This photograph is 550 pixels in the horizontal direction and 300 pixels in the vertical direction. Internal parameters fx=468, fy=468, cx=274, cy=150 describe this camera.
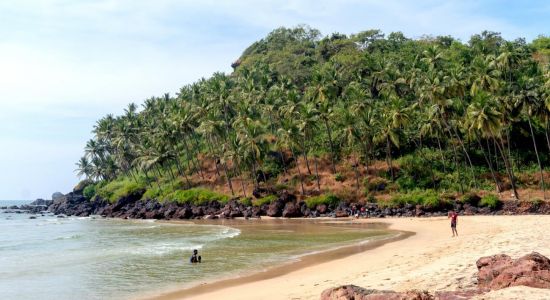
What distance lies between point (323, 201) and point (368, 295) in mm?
49415

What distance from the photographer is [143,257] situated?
29.8m

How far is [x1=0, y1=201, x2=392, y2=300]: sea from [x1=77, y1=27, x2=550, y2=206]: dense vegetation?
20734 mm

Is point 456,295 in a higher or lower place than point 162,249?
higher

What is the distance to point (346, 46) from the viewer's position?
110562 mm

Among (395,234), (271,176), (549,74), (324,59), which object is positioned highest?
(324,59)

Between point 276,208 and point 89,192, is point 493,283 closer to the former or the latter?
point 276,208

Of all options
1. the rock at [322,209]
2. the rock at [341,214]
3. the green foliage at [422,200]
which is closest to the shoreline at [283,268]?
the green foliage at [422,200]

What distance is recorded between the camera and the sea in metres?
21.2

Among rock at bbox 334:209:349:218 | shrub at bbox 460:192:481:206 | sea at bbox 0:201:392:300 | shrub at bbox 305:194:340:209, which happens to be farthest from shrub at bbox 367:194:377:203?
sea at bbox 0:201:392:300

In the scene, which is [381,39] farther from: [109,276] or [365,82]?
[109,276]

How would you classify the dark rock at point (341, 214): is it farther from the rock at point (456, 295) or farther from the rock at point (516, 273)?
the rock at point (456, 295)

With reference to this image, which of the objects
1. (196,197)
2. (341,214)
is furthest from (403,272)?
(196,197)

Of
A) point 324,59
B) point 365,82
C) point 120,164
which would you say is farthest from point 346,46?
point 120,164

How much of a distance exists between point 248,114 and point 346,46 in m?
45.2
